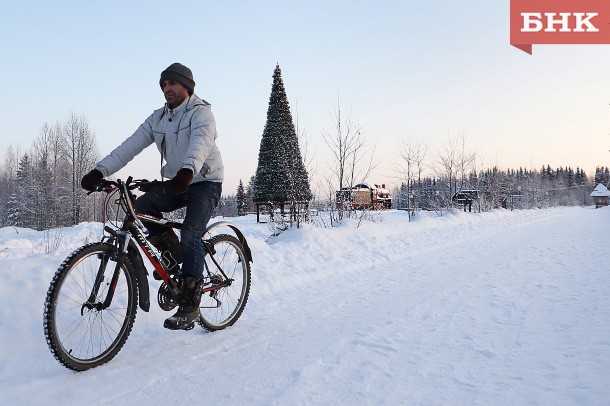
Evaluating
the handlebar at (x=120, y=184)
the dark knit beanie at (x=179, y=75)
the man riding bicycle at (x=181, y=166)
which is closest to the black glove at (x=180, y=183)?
the man riding bicycle at (x=181, y=166)

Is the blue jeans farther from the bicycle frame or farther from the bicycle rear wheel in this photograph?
the bicycle rear wheel

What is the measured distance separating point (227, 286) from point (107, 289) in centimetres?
130

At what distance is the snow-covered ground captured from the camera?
7.39ft

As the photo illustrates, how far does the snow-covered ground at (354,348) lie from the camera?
2.25 m

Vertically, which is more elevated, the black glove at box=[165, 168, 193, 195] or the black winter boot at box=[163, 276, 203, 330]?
the black glove at box=[165, 168, 193, 195]

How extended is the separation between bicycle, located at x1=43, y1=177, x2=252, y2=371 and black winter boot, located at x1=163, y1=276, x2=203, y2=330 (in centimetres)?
8

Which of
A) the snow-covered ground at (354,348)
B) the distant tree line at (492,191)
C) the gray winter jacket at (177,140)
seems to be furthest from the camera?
the distant tree line at (492,191)

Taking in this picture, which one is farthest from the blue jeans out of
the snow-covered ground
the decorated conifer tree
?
the decorated conifer tree

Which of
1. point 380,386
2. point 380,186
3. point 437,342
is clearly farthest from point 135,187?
point 380,186

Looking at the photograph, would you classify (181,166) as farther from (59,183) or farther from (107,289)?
(59,183)

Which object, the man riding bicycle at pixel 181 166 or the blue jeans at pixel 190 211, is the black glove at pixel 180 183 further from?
the blue jeans at pixel 190 211

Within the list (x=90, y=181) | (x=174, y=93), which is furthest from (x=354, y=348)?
(x=174, y=93)

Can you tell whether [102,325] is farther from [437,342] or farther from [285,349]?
[437,342]

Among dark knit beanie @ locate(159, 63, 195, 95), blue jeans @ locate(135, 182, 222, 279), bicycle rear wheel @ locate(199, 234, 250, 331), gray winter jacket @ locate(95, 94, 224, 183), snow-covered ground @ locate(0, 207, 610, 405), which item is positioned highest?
dark knit beanie @ locate(159, 63, 195, 95)
